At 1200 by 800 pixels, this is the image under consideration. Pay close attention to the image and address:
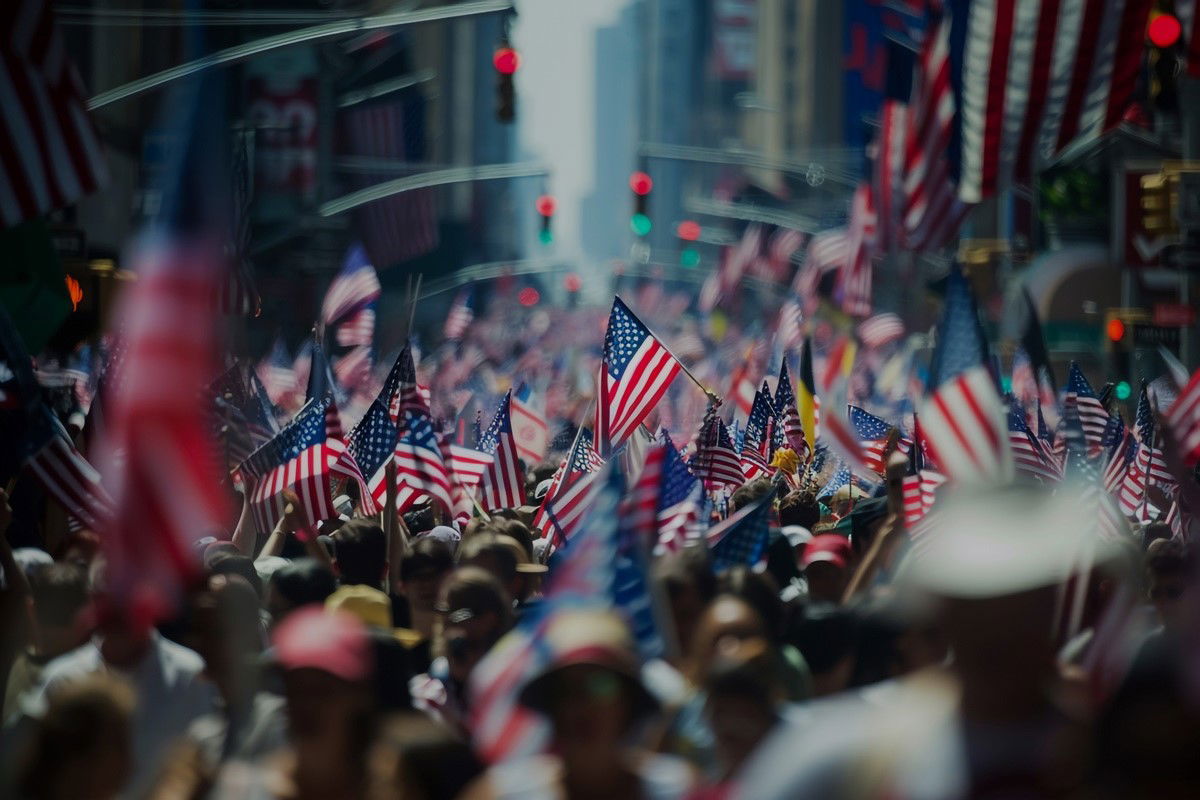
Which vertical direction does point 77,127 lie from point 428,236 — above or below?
above

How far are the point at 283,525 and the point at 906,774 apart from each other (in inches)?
278

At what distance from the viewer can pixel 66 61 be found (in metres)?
9.07

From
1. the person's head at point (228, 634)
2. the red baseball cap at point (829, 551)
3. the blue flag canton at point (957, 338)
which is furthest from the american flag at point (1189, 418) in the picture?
the person's head at point (228, 634)

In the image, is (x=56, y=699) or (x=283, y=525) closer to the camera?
(x=56, y=699)

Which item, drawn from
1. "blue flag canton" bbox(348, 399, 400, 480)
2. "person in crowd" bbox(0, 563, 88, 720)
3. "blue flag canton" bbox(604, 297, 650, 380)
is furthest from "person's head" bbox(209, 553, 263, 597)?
"blue flag canton" bbox(604, 297, 650, 380)

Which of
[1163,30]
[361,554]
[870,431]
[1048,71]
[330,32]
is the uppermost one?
[330,32]

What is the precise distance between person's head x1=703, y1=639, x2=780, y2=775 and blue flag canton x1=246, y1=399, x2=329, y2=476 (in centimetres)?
674

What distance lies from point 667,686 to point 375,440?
267 inches

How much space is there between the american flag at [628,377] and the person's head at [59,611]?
6359 millimetres

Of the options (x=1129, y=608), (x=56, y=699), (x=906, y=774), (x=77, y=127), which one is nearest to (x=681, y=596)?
(x=1129, y=608)

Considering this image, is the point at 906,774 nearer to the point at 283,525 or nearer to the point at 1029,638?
the point at 1029,638

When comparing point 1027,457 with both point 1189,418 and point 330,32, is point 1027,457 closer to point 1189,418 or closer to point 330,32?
point 1189,418

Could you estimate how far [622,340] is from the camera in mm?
13297

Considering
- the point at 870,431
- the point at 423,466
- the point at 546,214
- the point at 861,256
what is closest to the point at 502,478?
the point at 423,466
